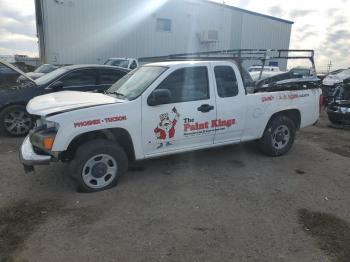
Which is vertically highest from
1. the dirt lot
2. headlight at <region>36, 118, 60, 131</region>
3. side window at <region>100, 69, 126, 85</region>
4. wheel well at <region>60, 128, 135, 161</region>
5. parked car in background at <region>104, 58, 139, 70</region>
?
parked car in background at <region>104, 58, 139, 70</region>

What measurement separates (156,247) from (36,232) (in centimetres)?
130

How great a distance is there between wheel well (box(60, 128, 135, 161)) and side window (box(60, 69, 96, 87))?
343cm

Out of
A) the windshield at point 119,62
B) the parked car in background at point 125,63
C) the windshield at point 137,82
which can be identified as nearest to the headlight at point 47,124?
the windshield at point 137,82

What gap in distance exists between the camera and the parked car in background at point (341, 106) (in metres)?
9.01

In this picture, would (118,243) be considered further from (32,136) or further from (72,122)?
(32,136)

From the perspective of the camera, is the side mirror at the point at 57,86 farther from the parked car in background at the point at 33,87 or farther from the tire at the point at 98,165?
the tire at the point at 98,165

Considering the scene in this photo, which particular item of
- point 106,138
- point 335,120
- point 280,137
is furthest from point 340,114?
point 106,138

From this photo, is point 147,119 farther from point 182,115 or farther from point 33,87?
point 33,87

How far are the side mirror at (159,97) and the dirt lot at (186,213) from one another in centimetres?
119

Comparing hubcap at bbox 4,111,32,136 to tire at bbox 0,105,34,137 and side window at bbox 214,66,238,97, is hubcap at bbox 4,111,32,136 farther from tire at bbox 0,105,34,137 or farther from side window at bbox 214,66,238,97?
side window at bbox 214,66,238,97

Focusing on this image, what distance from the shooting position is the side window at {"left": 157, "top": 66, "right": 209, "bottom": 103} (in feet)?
15.6

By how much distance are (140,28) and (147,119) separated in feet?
64.4

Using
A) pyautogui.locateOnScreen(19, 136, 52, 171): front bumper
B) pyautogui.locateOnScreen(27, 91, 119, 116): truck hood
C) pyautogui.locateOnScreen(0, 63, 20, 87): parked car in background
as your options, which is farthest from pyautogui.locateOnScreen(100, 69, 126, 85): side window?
pyautogui.locateOnScreen(19, 136, 52, 171): front bumper

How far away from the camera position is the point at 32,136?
4.35 meters
